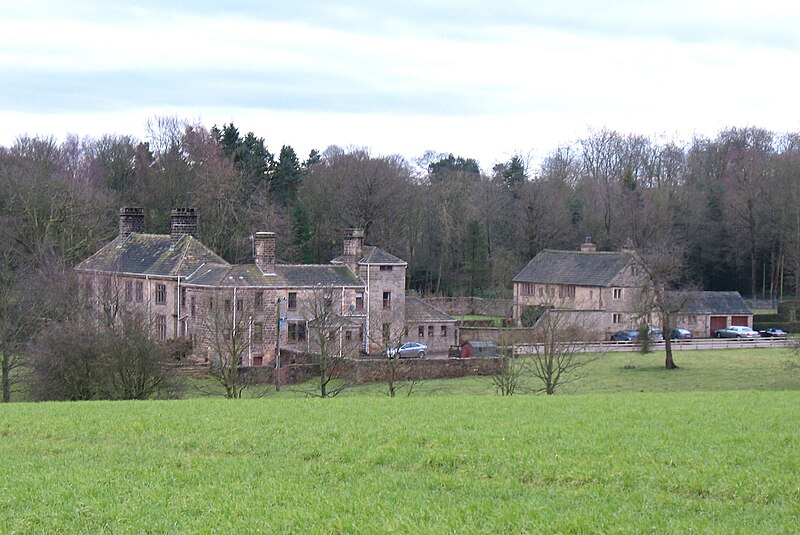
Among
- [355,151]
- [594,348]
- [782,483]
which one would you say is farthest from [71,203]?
[782,483]

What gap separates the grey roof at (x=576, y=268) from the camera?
71188 millimetres

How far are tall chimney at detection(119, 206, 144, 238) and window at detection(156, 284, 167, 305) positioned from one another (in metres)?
6.15

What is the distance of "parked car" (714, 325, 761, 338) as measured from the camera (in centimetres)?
7050

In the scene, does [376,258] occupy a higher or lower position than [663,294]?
higher

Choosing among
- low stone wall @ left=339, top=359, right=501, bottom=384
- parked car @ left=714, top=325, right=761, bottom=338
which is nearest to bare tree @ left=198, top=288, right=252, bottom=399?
low stone wall @ left=339, top=359, right=501, bottom=384

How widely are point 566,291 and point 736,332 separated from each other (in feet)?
38.1

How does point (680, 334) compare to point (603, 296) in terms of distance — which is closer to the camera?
point (680, 334)

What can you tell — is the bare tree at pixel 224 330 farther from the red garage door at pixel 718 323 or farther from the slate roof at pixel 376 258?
the red garage door at pixel 718 323

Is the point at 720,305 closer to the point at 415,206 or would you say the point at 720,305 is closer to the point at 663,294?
the point at 663,294

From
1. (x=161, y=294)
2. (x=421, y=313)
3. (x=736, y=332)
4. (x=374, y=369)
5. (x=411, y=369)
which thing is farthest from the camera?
(x=736, y=332)

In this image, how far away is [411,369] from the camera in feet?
159

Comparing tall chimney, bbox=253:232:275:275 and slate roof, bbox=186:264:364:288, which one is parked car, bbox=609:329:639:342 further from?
tall chimney, bbox=253:232:275:275

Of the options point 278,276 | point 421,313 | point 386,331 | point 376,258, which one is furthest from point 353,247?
point 386,331

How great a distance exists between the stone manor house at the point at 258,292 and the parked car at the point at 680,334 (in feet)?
55.9
